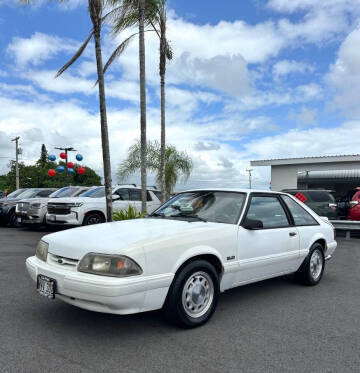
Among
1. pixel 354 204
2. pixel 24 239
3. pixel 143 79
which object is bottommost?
pixel 24 239

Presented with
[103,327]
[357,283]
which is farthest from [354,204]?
[103,327]

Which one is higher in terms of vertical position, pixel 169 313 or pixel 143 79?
pixel 143 79

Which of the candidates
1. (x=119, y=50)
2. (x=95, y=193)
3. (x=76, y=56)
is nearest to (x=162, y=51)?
(x=119, y=50)

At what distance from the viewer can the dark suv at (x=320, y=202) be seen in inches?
483

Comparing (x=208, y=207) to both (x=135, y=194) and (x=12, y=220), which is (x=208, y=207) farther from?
(x=12, y=220)

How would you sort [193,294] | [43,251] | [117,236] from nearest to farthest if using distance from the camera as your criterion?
[117,236] < [193,294] < [43,251]

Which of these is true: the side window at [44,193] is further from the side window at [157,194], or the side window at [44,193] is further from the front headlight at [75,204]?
the side window at [157,194]

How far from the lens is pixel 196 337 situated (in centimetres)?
351

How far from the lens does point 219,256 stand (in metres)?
3.92

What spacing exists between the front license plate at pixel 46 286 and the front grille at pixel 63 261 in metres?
0.16

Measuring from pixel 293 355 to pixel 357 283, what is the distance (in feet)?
10.3

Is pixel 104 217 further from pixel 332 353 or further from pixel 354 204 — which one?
pixel 332 353

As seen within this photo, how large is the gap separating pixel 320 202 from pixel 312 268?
7.41m

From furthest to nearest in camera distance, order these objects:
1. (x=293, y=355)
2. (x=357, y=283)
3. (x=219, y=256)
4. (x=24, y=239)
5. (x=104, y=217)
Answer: (x=104, y=217) → (x=24, y=239) → (x=357, y=283) → (x=219, y=256) → (x=293, y=355)
